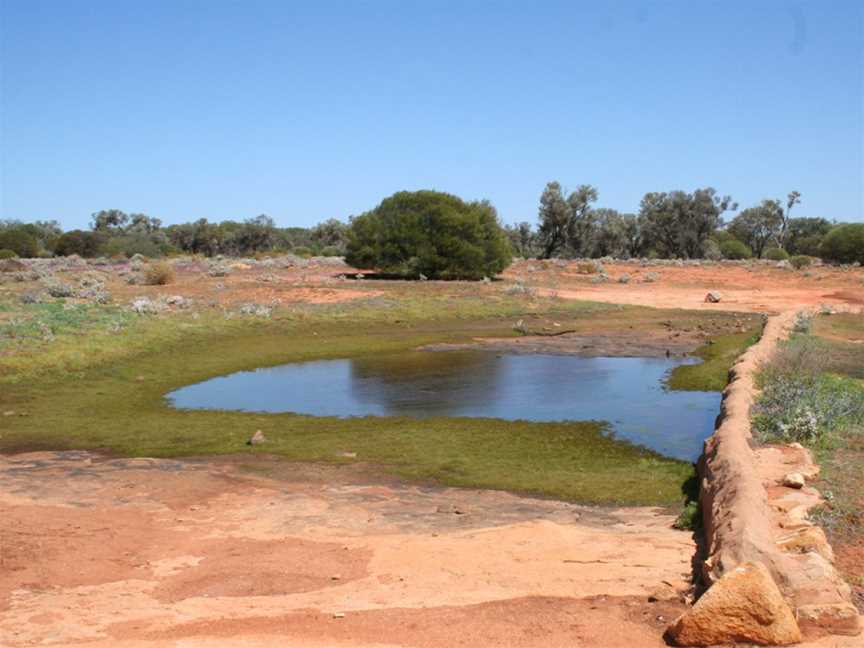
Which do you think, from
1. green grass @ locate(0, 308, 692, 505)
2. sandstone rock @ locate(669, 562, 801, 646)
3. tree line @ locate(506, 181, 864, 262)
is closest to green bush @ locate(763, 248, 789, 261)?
tree line @ locate(506, 181, 864, 262)

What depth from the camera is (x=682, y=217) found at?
260 feet

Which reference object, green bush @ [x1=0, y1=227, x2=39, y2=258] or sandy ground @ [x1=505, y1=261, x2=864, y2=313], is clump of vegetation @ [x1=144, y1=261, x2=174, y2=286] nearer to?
sandy ground @ [x1=505, y1=261, x2=864, y2=313]

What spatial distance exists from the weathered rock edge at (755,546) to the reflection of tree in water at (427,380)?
7.92m

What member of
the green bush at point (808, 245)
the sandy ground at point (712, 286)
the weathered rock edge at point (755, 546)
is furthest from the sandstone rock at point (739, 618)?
the green bush at point (808, 245)

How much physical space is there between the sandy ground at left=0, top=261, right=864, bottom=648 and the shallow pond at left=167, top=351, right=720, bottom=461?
481cm

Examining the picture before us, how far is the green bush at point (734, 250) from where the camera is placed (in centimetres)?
8444

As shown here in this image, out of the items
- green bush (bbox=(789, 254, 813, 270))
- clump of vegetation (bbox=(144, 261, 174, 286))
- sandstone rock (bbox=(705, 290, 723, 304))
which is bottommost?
sandstone rock (bbox=(705, 290, 723, 304))

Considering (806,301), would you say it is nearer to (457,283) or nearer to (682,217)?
(457,283)

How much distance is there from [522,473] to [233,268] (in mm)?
40913

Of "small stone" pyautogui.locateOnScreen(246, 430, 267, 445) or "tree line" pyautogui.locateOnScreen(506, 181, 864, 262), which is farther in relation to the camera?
"tree line" pyautogui.locateOnScreen(506, 181, 864, 262)

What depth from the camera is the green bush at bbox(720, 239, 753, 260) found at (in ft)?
277

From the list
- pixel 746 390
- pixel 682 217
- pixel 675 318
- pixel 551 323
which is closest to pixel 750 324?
pixel 675 318

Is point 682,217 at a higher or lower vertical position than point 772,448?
higher

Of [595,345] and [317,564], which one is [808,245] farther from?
[317,564]
